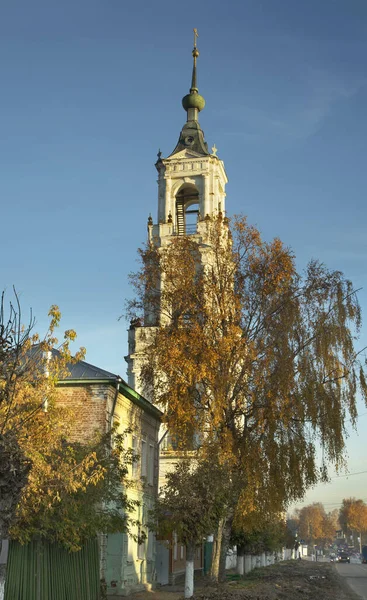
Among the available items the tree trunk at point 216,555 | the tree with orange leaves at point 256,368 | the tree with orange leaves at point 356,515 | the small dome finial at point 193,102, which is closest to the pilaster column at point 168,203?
the small dome finial at point 193,102

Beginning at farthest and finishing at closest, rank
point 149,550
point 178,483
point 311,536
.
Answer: point 311,536
point 149,550
point 178,483

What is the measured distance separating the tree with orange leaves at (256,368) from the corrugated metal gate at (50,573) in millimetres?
5693

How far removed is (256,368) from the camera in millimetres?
25969

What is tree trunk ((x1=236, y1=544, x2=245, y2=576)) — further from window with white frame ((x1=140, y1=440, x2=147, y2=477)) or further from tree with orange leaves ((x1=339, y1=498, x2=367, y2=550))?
tree with orange leaves ((x1=339, y1=498, x2=367, y2=550))

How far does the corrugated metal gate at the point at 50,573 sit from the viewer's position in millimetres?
15664

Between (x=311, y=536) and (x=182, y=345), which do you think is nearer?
(x=182, y=345)

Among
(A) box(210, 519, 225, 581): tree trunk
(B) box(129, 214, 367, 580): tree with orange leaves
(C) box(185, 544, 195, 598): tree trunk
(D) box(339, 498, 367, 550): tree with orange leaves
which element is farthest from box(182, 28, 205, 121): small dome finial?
(D) box(339, 498, 367, 550): tree with orange leaves

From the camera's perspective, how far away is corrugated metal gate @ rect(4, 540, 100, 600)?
1566 cm

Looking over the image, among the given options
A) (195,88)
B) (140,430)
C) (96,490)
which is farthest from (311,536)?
(96,490)

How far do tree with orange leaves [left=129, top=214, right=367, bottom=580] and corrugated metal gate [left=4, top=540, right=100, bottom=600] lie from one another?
5.69 meters

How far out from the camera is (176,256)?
2870 cm

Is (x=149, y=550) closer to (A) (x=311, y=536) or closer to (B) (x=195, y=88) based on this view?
(B) (x=195, y=88)

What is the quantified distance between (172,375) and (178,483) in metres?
5.06

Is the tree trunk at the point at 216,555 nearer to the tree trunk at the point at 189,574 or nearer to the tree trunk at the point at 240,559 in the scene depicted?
the tree trunk at the point at 189,574
